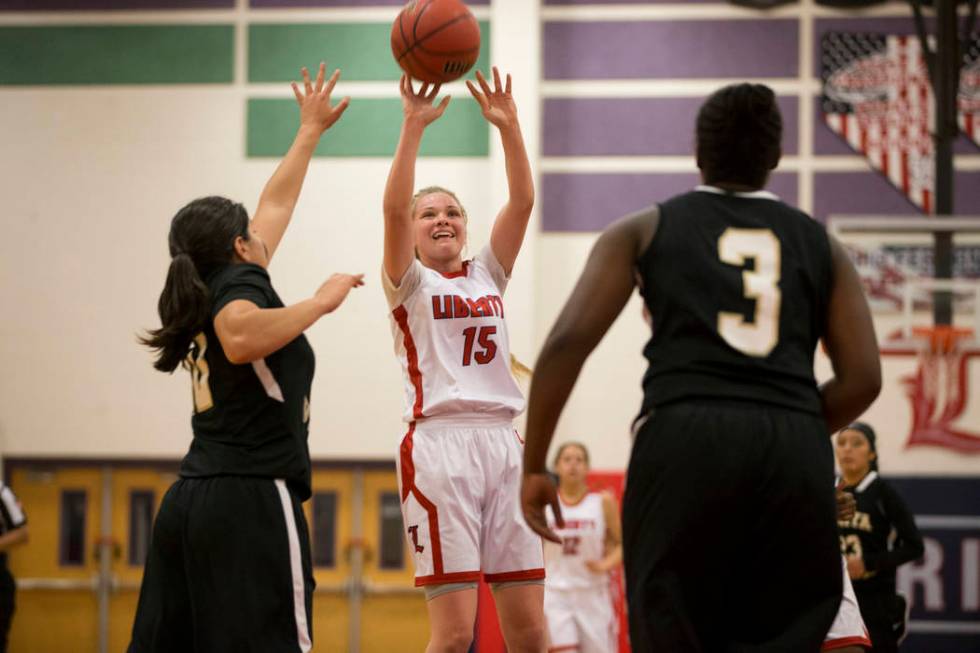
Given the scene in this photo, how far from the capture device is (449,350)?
436 cm

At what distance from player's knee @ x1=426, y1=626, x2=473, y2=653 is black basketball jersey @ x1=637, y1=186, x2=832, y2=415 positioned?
1.70m

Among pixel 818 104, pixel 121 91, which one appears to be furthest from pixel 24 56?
pixel 818 104

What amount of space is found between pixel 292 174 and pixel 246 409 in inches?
49.3

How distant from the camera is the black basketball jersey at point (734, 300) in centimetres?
259

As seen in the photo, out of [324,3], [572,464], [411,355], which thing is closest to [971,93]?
[572,464]

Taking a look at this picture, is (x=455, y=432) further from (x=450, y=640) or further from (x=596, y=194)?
(x=596, y=194)

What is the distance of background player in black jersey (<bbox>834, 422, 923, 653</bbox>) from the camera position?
6.00m

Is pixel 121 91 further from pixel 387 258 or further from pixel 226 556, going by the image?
pixel 226 556

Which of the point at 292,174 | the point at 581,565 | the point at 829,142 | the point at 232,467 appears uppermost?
the point at 829,142

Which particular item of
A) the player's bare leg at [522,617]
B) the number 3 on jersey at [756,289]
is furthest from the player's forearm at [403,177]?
the number 3 on jersey at [756,289]

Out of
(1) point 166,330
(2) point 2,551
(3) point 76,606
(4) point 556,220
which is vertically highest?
(4) point 556,220

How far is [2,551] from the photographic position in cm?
684

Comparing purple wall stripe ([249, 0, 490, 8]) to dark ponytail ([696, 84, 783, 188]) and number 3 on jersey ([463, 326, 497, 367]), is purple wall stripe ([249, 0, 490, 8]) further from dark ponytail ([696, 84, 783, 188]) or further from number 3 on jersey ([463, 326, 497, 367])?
dark ponytail ([696, 84, 783, 188])

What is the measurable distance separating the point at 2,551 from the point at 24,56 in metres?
5.51
